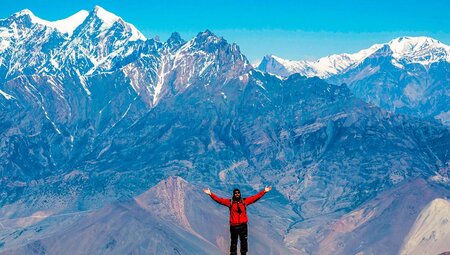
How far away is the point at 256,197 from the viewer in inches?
2057

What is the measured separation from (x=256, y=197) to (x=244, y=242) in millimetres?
3102

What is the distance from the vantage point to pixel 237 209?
50.4m

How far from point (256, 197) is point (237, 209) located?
2250mm

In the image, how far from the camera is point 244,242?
166 feet

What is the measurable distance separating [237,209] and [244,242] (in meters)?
2.08
